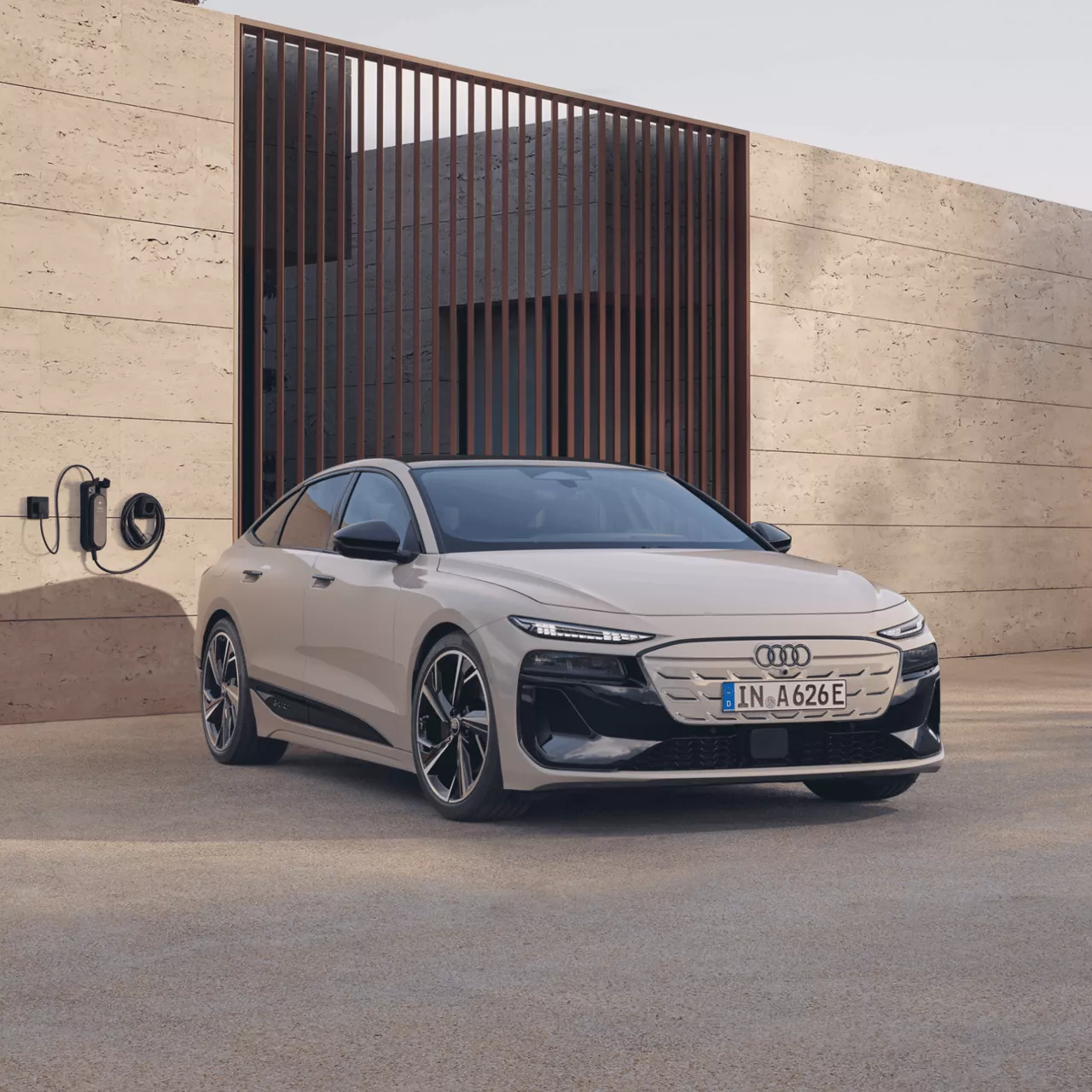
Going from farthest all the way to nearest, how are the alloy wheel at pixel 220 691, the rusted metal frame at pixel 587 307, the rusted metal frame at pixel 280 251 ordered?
the rusted metal frame at pixel 587 307, the rusted metal frame at pixel 280 251, the alloy wheel at pixel 220 691

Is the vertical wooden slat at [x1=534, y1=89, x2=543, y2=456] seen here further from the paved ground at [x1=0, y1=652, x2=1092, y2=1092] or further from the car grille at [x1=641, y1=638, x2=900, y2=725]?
the car grille at [x1=641, y1=638, x2=900, y2=725]

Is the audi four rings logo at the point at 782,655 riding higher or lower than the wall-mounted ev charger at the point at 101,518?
lower

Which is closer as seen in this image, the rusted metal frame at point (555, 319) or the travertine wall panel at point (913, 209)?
the rusted metal frame at point (555, 319)

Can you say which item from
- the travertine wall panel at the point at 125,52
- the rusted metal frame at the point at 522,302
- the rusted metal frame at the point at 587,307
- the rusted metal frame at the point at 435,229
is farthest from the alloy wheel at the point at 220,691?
the rusted metal frame at the point at 587,307

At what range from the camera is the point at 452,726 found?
7.34 metres

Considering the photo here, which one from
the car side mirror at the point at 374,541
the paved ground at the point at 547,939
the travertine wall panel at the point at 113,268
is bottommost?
the paved ground at the point at 547,939

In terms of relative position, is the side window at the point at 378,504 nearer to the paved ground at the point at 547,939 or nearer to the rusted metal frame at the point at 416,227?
the paved ground at the point at 547,939

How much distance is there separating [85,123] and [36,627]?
3368 millimetres

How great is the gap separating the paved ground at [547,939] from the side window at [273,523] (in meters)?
1.42

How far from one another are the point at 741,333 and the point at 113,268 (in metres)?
6.18

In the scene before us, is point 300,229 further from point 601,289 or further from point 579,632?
point 579,632

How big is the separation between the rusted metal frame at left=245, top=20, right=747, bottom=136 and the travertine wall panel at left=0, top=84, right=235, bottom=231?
95 centimetres

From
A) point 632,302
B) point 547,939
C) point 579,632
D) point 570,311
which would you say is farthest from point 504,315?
point 547,939

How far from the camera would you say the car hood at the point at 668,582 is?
7.04m
